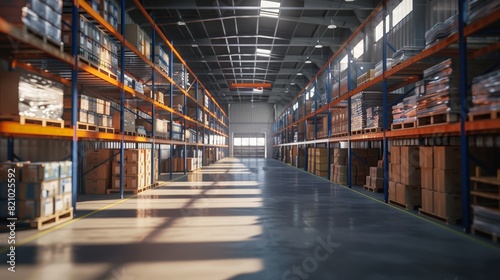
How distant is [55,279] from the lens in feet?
11.0

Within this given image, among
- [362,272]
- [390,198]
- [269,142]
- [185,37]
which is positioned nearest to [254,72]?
[185,37]

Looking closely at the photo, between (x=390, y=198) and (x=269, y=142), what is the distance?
113 ft

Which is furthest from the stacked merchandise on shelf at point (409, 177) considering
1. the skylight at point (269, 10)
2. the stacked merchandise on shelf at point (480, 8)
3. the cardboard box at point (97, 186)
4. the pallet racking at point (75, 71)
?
the skylight at point (269, 10)

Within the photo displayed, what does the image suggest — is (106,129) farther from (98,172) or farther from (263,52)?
(263,52)

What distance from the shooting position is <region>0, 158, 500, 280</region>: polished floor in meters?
3.54

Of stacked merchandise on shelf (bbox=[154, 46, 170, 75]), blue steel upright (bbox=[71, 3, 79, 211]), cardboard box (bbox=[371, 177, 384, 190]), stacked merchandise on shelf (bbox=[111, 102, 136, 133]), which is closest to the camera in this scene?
blue steel upright (bbox=[71, 3, 79, 211])

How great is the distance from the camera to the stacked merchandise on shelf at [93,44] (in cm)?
659

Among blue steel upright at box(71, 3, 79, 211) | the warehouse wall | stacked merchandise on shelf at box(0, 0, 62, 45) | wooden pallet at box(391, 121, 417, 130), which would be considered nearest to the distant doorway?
the warehouse wall

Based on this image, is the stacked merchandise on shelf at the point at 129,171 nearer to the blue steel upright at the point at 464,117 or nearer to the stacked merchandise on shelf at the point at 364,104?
the stacked merchandise on shelf at the point at 364,104

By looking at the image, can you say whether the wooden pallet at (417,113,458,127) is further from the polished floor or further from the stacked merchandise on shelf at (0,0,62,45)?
the stacked merchandise on shelf at (0,0,62,45)

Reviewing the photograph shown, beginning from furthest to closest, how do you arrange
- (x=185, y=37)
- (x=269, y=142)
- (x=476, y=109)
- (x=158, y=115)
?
(x=269, y=142)
(x=185, y=37)
(x=158, y=115)
(x=476, y=109)

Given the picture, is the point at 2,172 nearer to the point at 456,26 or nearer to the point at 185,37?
the point at 456,26

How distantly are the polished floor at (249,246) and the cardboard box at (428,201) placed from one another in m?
0.28

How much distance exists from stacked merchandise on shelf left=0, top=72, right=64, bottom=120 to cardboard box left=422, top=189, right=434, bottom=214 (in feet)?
21.5
